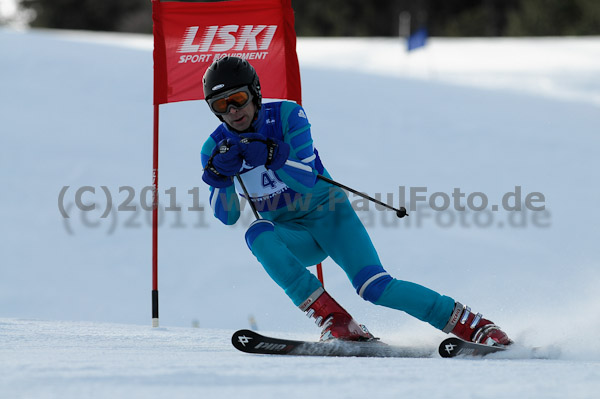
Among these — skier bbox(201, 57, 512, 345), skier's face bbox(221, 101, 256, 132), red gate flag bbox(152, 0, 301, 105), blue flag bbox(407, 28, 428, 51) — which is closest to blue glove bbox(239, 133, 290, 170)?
skier bbox(201, 57, 512, 345)

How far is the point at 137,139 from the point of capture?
10539mm

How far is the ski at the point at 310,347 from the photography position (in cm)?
319

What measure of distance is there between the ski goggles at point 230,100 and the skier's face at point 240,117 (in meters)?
0.02

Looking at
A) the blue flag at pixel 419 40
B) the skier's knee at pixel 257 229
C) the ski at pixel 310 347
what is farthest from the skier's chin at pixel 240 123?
the blue flag at pixel 419 40

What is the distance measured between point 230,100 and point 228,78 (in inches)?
3.8

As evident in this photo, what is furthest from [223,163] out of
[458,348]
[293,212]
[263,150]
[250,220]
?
[250,220]

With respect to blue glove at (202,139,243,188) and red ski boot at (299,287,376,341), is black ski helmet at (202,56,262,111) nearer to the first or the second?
blue glove at (202,139,243,188)

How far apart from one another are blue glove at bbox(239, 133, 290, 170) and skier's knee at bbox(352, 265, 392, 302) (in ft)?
2.00

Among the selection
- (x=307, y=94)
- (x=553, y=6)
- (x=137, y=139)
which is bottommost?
(x=137, y=139)

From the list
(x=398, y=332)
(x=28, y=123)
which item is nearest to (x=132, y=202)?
(x=28, y=123)

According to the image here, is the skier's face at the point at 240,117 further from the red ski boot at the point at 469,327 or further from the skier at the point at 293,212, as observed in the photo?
the red ski boot at the point at 469,327

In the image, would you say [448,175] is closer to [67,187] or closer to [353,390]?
[67,187]

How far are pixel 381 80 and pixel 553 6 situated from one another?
1505 cm

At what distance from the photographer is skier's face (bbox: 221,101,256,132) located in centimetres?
356
